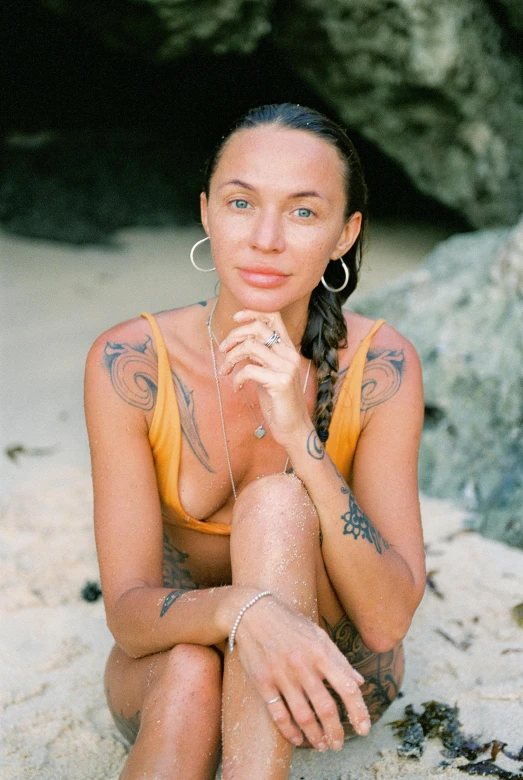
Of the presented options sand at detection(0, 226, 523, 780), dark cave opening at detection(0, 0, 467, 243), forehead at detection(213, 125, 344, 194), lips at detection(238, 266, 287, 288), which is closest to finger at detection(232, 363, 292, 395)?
lips at detection(238, 266, 287, 288)

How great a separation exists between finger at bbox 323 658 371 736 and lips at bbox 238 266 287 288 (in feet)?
3.06

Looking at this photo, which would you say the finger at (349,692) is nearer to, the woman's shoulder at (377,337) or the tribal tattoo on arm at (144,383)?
the tribal tattoo on arm at (144,383)

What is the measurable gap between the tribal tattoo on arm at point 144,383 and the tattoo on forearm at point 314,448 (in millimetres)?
416

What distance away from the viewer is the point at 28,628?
311cm

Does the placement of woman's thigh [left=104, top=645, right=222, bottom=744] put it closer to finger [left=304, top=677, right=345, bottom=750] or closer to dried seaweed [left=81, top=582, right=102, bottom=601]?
finger [left=304, top=677, right=345, bottom=750]

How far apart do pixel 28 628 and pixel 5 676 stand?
0.82 ft

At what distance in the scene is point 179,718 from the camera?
2.07 m

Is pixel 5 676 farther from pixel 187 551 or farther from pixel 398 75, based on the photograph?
pixel 398 75

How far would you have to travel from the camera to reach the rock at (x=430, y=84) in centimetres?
559

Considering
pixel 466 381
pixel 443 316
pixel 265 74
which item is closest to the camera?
pixel 466 381

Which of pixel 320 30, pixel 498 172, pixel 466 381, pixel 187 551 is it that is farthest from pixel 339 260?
pixel 498 172

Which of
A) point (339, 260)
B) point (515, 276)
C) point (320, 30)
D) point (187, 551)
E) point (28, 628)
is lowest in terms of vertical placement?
point (28, 628)

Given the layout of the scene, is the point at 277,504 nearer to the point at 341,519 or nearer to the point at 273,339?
the point at 341,519

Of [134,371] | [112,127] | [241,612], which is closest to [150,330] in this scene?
[134,371]
